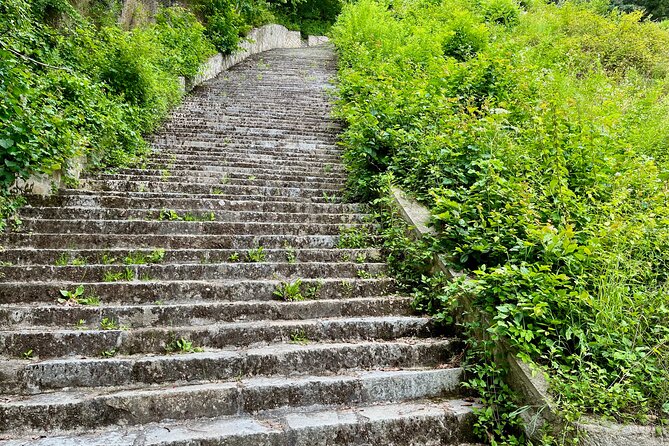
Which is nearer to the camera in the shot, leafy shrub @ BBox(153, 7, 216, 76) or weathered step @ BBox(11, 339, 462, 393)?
weathered step @ BBox(11, 339, 462, 393)

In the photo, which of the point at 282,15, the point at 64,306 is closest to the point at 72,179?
the point at 64,306

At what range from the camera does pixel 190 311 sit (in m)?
3.48

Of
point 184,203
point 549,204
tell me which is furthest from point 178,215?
point 549,204

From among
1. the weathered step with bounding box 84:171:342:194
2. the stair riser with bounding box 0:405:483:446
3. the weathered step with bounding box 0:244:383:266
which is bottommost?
the stair riser with bounding box 0:405:483:446

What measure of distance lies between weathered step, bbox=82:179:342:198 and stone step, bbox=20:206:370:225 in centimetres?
71

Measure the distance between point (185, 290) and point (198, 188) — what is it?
246 centimetres

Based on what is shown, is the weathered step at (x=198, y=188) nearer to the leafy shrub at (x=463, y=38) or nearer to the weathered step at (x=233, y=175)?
the weathered step at (x=233, y=175)

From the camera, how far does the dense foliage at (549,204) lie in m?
2.65

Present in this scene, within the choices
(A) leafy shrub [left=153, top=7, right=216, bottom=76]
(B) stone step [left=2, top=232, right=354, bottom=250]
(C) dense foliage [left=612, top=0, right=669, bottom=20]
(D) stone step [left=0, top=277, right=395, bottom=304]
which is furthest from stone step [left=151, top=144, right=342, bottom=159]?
(C) dense foliage [left=612, top=0, right=669, bottom=20]

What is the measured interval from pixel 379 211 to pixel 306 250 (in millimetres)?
1383

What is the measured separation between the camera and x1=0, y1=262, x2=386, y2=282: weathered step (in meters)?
3.74

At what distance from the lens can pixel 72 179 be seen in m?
5.37

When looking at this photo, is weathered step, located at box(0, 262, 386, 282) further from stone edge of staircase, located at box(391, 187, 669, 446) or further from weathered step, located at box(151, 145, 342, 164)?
weathered step, located at box(151, 145, 342, 164)

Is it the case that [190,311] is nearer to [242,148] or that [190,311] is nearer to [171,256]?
[171,256]
